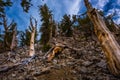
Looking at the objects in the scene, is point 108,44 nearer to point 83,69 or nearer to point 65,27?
point 83,69

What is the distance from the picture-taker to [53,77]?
33.8 ft

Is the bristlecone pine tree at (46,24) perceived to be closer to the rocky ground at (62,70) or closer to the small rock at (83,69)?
the rocky ground at (62,70)

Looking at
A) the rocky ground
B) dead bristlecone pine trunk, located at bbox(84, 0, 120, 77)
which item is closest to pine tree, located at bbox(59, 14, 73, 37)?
the rocky ground

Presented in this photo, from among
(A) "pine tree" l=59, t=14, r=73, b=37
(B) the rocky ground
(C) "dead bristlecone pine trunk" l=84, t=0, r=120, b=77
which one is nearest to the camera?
(C) "dead bristlecone pine trunk" l=84, t=0, r=120, b=77

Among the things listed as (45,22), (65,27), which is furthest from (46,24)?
(65,27)

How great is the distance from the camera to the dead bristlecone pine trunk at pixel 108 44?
10080 millimetres

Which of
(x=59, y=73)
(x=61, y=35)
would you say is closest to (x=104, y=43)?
(x=59, y=73)

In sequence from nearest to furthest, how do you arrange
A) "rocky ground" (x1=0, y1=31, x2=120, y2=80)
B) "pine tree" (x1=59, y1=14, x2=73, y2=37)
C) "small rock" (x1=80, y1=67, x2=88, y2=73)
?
"rocky ground" (x1=0, y1=31, x2=120, y2=80) < "small rock" (x1=80, y1=67, x2=88, y2=73) < "pine tree" (x1=59, y1=14, x2=73, y2=37)

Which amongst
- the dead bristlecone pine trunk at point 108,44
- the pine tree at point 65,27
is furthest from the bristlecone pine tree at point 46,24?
the dead bristlecone pine trunk at point 108,44

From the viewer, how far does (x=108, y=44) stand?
1070 centimetres

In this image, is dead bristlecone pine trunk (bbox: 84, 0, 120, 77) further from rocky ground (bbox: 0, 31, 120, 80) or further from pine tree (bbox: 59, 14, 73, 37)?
pine tree (bbox: 59, 14, 73, 37)

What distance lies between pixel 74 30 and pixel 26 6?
69.0 ft

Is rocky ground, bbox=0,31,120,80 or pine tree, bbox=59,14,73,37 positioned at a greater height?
pine tree, bbox=59,14,73,37

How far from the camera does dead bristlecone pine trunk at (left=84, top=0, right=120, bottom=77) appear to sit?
10.1 metres
